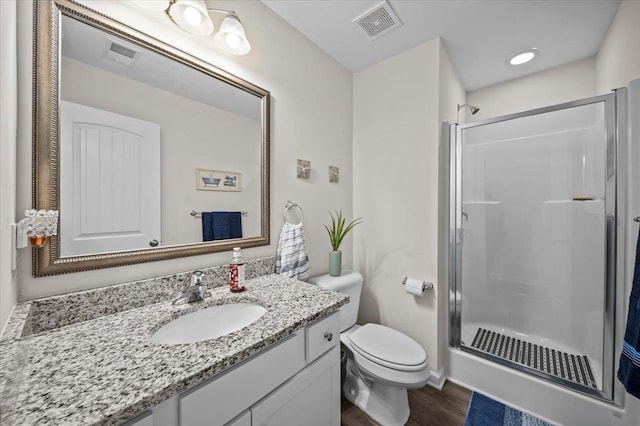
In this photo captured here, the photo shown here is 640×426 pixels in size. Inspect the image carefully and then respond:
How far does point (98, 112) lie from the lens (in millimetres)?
860

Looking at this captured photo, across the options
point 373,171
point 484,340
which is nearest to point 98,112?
point 373,171

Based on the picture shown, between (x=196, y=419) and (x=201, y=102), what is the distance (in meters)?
1.21

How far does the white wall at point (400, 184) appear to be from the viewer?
5.29ft

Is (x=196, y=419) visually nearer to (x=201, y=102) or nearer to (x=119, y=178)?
(x=119, y=178)

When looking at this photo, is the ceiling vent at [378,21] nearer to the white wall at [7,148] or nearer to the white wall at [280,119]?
the white wall at [280,119]

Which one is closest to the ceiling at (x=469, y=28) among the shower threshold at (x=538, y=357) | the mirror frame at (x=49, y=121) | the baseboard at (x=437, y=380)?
the mirror frame at (x=49, y=121)

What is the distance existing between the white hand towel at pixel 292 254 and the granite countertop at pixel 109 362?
1.55 feet

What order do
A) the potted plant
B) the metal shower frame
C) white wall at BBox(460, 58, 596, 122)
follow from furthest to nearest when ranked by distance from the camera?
white wall at BBox(460, 58, 596, 122)
the potted plant
the metal shower frame

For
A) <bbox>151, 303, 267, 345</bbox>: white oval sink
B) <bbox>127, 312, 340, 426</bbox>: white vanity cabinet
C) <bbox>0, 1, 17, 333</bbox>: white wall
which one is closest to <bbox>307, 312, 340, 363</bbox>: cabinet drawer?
<bbox>127, 312, 340, 426</bbox>: white vanity cabinet

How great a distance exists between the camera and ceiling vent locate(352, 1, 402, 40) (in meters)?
1.37

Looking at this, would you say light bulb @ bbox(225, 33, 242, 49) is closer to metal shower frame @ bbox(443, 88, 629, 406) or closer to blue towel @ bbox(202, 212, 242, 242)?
blue towel @ bbox(202, 212, 242, 242)

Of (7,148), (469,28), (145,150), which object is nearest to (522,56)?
(469,28)

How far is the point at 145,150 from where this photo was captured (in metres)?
0.97

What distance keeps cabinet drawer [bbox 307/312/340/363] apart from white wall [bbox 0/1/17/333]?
831 mm
